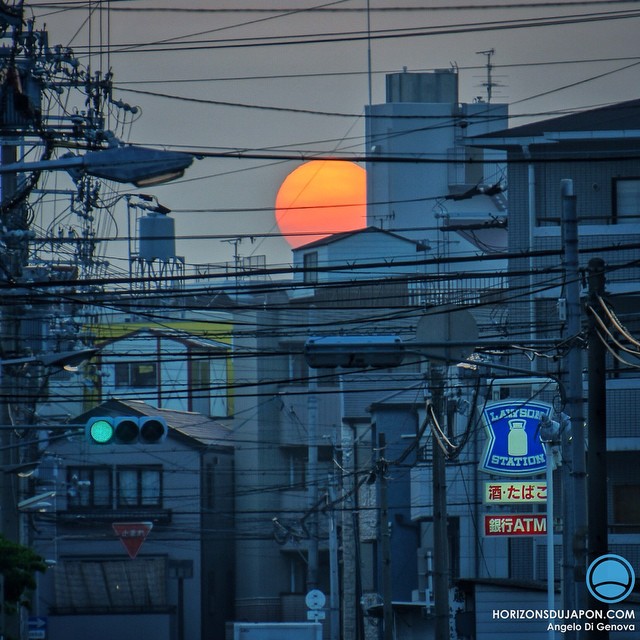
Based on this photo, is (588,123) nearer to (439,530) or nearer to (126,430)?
(439,530)

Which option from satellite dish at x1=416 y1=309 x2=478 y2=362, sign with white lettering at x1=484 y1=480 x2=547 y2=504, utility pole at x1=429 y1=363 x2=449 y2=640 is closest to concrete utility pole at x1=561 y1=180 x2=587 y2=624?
satellite dish at x1=416 y1=309 x2=478 y2=362

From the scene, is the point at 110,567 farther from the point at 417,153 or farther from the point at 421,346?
the point at 421,346

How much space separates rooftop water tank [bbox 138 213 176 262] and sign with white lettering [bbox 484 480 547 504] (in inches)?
437

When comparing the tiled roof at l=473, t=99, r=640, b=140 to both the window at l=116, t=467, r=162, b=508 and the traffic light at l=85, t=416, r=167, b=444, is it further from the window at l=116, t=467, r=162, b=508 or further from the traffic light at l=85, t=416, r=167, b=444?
the window at l=116, t=467, r=162, b=508

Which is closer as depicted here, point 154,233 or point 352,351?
point 352,351

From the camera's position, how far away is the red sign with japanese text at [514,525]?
3047 centimetres

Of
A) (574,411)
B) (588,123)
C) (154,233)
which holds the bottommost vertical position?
(574,411)

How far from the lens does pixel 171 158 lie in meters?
12.2

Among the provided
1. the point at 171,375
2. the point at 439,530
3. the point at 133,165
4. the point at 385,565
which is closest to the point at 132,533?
the point at 385,565

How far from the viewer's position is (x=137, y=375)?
211 ft

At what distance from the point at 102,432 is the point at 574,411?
300 inches

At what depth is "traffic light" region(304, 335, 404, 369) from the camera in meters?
16.9

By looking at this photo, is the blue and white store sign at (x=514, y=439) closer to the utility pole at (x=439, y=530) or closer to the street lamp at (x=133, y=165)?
the utility pole at (x=439, y=530)

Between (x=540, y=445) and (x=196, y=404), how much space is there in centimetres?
3741
